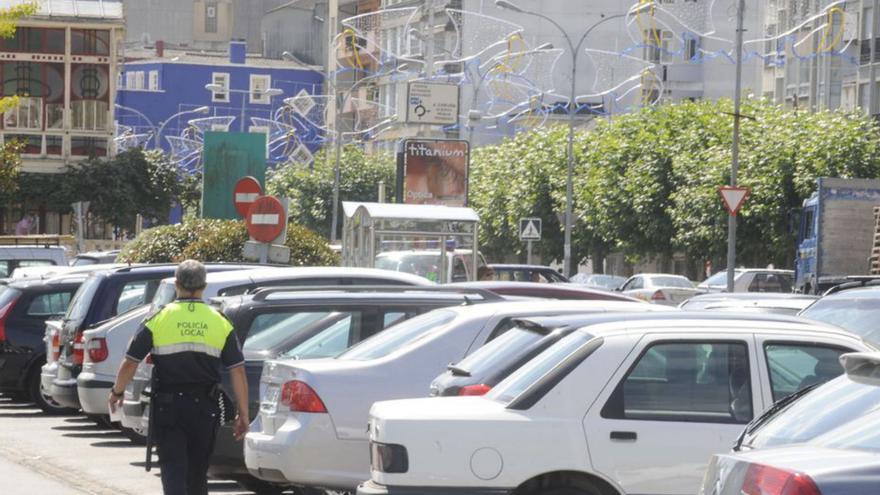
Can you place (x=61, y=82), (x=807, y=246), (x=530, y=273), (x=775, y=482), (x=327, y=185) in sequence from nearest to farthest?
(x=775, y=482) < (x=530, y=273) < (x=807, y=246) < (x=61, y=82) < (x=327, y=185)

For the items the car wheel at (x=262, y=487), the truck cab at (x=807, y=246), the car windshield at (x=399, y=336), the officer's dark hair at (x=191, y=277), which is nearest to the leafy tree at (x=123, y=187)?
the truck cab at (x=807, y=246)

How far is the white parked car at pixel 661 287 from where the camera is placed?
140ft

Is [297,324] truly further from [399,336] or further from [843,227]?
[843,227]

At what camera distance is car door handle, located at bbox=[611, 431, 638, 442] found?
28.1ft

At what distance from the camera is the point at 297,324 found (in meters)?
11.9

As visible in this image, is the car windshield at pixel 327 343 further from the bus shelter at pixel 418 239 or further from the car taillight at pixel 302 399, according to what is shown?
the bus shelter at pixel 418 239

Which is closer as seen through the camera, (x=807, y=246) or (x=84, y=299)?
(x=84, y=299)

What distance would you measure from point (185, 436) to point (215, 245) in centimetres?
1776

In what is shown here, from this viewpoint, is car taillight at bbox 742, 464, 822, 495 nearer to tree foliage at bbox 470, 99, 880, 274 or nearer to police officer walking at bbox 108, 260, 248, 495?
police officer walking at bbox 108, 260, 248, 495

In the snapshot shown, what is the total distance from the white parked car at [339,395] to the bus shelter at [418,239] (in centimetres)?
1713

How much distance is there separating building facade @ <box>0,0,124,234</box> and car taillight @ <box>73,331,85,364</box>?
50003mm

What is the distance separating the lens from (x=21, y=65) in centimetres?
6756

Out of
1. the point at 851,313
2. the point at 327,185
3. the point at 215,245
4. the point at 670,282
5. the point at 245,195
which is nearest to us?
the point at 851,313

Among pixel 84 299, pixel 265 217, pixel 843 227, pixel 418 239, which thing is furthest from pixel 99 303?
pixel 843 227
